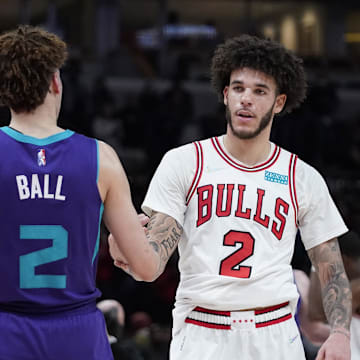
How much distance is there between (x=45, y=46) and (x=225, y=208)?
4.29 ft

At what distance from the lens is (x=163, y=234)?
3609 millimetres

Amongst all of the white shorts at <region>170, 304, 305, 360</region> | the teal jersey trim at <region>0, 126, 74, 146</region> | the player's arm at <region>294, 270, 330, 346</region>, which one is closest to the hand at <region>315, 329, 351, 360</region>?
the white shorts at <region>170, 304, 305, 360</region>

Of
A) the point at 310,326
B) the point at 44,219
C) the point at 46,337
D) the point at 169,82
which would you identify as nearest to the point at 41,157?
the point at 44,219

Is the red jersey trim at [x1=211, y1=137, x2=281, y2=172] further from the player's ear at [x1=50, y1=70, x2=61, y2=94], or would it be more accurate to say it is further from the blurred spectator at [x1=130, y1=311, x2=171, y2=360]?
the blurred spectator at [x1=130, y1=311, x2=171, y2=360]

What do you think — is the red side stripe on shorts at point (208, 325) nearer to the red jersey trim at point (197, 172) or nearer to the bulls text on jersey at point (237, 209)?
the bulls text on jersey at point (237, 209)

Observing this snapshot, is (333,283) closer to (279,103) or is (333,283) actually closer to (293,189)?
(293,189)

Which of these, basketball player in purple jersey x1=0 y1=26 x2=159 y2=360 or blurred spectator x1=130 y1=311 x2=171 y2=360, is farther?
blurred spectator x1=130 y1=311 x2=171 y2=360

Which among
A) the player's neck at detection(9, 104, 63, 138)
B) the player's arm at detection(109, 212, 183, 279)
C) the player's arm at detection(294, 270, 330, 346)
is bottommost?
the player's arm at detection(294, 270, 330, 346)

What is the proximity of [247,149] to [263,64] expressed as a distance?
411mm

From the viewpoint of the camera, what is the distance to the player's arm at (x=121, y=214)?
Result: 2787 mm

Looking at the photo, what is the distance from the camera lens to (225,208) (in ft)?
12.2

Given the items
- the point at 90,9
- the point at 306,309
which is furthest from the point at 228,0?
the point at 306,309

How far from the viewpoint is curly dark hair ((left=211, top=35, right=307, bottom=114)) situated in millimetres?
3941

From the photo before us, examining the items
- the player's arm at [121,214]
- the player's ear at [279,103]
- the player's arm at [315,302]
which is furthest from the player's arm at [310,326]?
the player's arm at [121,214]
